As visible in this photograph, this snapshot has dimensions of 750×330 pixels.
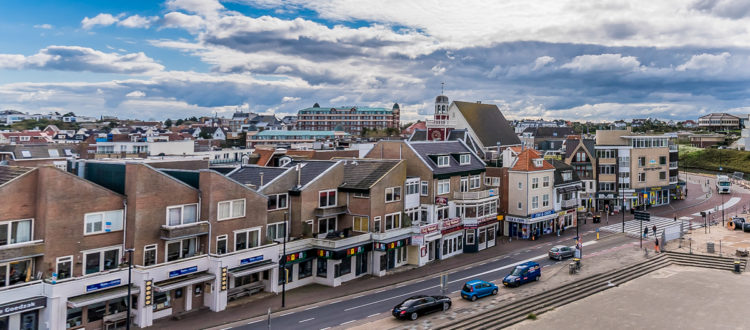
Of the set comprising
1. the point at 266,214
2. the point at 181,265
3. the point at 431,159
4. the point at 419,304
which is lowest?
the point at 419,304

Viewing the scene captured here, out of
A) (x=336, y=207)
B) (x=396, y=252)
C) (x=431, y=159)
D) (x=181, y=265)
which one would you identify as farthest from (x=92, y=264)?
(x=431, y=159)

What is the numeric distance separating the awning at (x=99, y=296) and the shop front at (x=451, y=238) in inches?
1091

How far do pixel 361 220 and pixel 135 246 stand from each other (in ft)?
59.5

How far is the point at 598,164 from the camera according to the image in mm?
81375

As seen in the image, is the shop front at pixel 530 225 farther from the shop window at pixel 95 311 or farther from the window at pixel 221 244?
the shop window at pixel 95 311

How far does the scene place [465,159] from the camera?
55.2 meters

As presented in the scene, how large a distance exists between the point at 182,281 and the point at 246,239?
5.66 metres

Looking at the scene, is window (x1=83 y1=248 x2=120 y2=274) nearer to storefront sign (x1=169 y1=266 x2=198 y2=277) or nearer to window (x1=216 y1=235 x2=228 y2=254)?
storefront sign (x1=169 y1=266 x2=198 y2=277)

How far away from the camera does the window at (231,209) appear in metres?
34.6

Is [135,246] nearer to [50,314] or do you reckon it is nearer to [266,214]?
[50,314]

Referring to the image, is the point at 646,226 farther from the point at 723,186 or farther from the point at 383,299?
the point at 383,299

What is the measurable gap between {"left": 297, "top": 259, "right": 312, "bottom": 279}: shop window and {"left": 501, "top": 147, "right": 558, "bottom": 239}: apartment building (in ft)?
92.0

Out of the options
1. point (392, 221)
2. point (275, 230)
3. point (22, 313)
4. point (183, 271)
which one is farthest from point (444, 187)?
point (22, 313)

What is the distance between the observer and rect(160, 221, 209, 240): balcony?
31.5 metres
